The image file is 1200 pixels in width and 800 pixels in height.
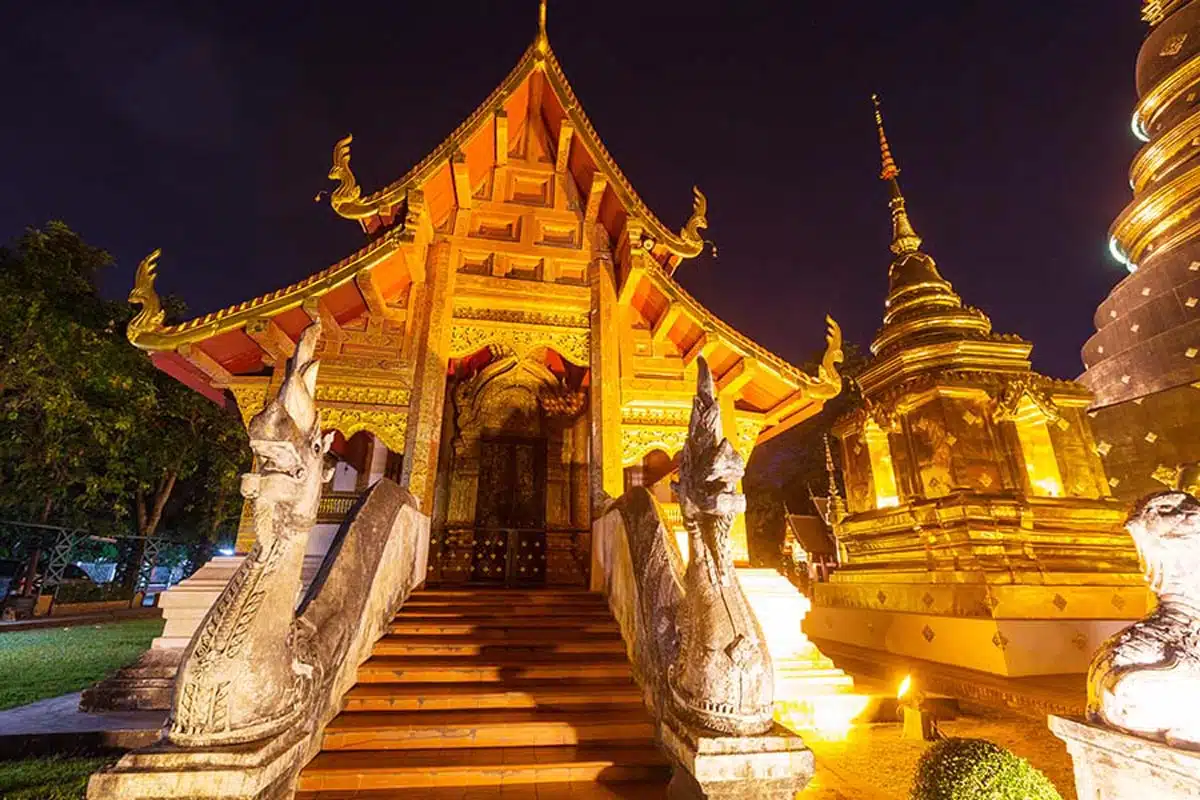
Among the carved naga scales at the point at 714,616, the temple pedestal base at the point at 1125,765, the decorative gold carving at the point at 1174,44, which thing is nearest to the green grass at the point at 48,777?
the carved naga scales at the point at 714,616

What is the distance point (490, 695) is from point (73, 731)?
321 cm

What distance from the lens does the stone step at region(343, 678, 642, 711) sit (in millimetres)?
3660

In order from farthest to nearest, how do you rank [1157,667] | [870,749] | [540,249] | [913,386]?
[913,386] → [540,249] → [870,749] → [1157,667]

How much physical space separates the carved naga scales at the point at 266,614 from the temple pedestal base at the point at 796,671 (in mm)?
3096

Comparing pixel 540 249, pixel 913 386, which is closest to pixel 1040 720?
pixel 913 386

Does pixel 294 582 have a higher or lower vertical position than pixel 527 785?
higher

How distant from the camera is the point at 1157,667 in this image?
2.25 meters

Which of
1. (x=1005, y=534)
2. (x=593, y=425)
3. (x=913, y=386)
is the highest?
(x=913, y=386)

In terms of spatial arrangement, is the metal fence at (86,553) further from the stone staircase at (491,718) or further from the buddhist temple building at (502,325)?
the stone staircase at (491,718)

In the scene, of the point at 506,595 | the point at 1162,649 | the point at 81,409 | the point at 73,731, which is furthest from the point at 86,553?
the point at 1162,649

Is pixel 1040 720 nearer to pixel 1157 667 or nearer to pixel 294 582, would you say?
pixel 1157 667

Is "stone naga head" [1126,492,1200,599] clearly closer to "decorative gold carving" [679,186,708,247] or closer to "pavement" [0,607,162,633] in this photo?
"decorative gold carving" [679,186,708,247]

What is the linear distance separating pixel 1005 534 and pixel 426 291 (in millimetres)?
9096

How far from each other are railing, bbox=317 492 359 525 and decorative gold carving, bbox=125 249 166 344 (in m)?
2.51
